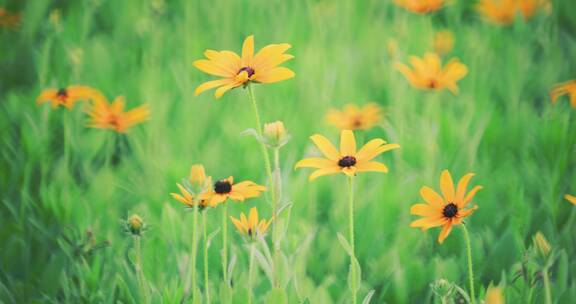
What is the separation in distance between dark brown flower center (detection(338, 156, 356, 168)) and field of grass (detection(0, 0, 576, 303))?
0.11 m

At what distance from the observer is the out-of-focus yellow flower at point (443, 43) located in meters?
2.06

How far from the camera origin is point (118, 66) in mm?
2055

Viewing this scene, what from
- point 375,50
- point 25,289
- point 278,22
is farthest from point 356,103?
point 25,289

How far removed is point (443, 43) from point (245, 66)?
1.16 meters

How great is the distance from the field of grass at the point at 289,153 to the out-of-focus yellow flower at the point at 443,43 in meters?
0.04

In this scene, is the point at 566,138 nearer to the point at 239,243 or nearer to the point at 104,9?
the point at 239,243

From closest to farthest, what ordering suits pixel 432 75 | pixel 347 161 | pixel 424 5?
1. pixel 347 161
2. pixel 432 75
3. pixel 424 5

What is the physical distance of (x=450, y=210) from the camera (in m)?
1.05

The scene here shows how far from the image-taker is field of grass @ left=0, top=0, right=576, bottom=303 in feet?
4.11

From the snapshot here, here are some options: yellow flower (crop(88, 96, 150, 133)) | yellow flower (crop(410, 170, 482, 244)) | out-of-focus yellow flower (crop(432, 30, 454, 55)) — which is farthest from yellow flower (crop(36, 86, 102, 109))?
out-of-focus yellow flower (crop(432, 30, 454, 55))

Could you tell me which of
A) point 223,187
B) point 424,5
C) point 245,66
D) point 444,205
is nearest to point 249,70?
point 245,66

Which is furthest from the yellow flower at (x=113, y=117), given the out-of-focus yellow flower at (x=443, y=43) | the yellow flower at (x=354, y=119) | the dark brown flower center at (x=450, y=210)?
the out-of-focus yellow flower at (x=443, y=43)

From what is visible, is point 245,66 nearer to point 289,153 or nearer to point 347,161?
point 347,161

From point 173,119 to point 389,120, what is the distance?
22.6 inches
